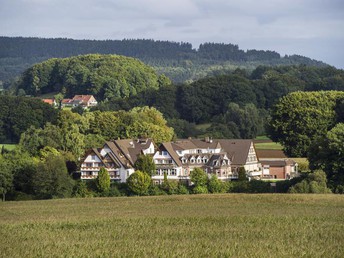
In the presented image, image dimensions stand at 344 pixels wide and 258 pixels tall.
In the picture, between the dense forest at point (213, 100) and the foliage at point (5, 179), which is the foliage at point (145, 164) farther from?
the dense forest at point (213, 100)

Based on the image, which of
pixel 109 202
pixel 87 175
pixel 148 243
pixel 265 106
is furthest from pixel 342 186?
pixel 265 106

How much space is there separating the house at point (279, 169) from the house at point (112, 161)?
13.9 m

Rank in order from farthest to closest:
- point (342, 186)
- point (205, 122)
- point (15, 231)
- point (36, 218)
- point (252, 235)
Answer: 1. point (205, 122)
2. point (342, 186)
3. point (36, 218)
4. point (15, 231)
5. point (252, 235)

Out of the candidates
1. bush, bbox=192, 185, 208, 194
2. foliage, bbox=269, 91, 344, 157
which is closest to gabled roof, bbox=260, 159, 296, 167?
foliage, bbox=269, 91, 344, 157

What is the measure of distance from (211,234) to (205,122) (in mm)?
106208

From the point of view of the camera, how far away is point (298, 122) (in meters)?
98.0

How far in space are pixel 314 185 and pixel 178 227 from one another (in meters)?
27.1

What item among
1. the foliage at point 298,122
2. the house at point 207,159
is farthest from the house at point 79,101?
the house at point 207,159

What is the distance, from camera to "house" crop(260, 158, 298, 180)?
3617 inches

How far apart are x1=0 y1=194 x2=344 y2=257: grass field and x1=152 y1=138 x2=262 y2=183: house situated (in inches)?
847

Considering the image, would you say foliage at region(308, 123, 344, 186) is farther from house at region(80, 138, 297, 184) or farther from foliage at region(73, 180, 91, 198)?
foliage at region(73, 180, 91, 198)

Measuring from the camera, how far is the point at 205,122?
146875 millimetres

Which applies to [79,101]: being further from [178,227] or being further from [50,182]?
[178,227]

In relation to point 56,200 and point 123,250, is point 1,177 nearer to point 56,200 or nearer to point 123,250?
point 56,200
